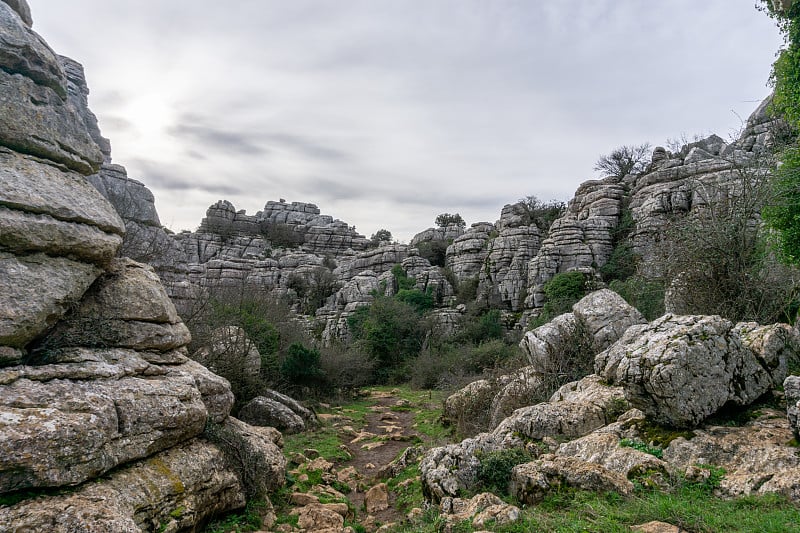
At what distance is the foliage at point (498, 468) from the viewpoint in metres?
6.78

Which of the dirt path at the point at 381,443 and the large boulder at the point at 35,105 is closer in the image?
the large boulder at the point at 35,105

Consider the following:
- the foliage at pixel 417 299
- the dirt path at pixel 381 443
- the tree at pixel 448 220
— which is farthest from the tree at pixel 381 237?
the dirt path at pixel 381 443

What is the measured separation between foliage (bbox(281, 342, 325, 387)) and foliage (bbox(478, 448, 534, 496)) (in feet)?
50.1

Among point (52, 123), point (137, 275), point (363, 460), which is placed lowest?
point (363, 460)

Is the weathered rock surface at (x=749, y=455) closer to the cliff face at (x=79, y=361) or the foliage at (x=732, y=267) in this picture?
the foliage at (x=732, y=267)

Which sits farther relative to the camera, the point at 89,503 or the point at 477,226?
the point at 477,226

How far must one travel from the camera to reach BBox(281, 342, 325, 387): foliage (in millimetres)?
21047

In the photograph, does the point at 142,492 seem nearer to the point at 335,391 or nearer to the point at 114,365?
the point at 114,365

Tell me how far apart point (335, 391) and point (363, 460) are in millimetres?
11091

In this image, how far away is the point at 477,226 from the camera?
5241cm

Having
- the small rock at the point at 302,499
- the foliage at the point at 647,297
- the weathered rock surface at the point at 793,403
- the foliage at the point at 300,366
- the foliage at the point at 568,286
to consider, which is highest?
the foliage at the point at 568,286

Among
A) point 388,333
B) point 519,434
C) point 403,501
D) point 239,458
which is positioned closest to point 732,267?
point 519,434

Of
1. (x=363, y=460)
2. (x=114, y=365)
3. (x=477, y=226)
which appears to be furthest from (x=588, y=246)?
(x=114, y=365)

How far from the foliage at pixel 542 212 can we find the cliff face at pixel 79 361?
4064 centimetres
